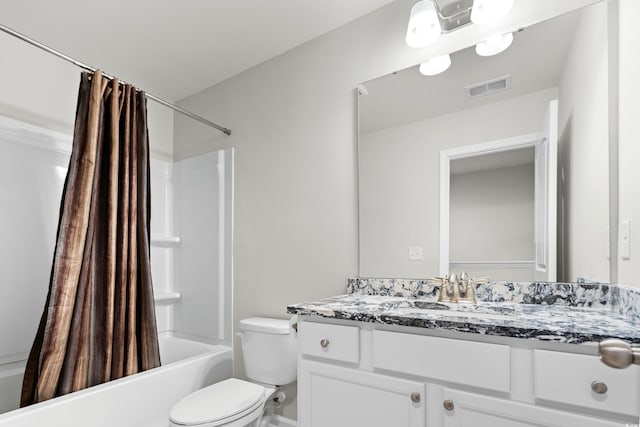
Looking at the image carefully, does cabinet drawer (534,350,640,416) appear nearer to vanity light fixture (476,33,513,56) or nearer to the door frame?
the door frame

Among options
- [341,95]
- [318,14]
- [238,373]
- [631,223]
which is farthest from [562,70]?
[238,373]

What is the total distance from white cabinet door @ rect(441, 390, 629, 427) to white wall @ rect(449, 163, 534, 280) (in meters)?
0.64

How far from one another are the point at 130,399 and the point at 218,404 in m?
0.47

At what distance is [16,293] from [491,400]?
243 centimetres

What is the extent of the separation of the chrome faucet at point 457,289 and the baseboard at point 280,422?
1.21 meters

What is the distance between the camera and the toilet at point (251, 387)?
4.80ft

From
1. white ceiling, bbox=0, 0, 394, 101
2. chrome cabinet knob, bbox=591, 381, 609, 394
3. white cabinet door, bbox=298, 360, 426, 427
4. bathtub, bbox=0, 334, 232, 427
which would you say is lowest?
bathtub, bbox=0, 334, 232, 427

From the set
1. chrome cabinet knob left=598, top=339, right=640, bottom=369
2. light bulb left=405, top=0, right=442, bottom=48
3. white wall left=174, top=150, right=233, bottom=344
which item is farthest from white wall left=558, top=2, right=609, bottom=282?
white wall left=174, top=150, right=233, bottom=344

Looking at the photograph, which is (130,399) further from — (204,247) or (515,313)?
(515,313)

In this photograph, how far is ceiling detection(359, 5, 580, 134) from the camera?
54.5 inches

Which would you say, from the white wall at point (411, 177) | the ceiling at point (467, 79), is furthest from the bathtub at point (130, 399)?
the ceiling at point (467, 79)

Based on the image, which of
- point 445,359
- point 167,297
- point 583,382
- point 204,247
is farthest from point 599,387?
point 167,297

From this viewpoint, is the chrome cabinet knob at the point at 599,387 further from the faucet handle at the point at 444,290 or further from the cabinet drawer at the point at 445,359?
the faucet handle at the point at 444,290

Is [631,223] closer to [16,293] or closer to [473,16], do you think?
[473,16]
